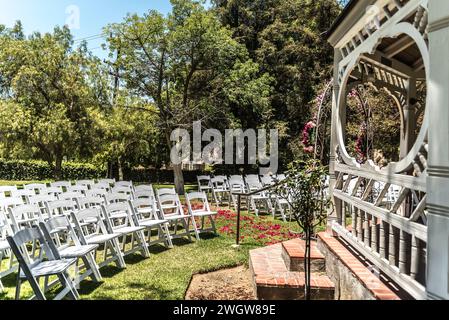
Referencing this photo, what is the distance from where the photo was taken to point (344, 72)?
514 cm

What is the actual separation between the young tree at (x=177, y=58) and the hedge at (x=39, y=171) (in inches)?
376

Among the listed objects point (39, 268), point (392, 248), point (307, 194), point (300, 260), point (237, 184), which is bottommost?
point (300, 260)

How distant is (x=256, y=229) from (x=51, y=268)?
530 centimetres

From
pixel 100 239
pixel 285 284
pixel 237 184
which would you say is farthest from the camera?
pixel 237 184

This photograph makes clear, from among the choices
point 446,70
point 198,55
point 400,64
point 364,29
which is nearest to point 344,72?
point 364,29

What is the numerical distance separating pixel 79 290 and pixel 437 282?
3.98 metres

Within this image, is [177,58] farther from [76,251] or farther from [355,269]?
[355,269]

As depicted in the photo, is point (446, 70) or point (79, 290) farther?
point (79, 290)

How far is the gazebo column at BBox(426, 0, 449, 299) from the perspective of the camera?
2.43 meters

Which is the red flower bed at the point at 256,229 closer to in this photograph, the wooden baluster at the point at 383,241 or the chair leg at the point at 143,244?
the chair leg at the point at 143,244

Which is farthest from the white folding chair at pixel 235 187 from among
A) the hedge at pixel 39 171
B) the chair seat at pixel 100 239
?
the hedge at pixel 39 171

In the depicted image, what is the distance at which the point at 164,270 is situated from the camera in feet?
18.1

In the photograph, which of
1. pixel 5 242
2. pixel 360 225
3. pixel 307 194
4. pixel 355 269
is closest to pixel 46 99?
pixel 5 242
